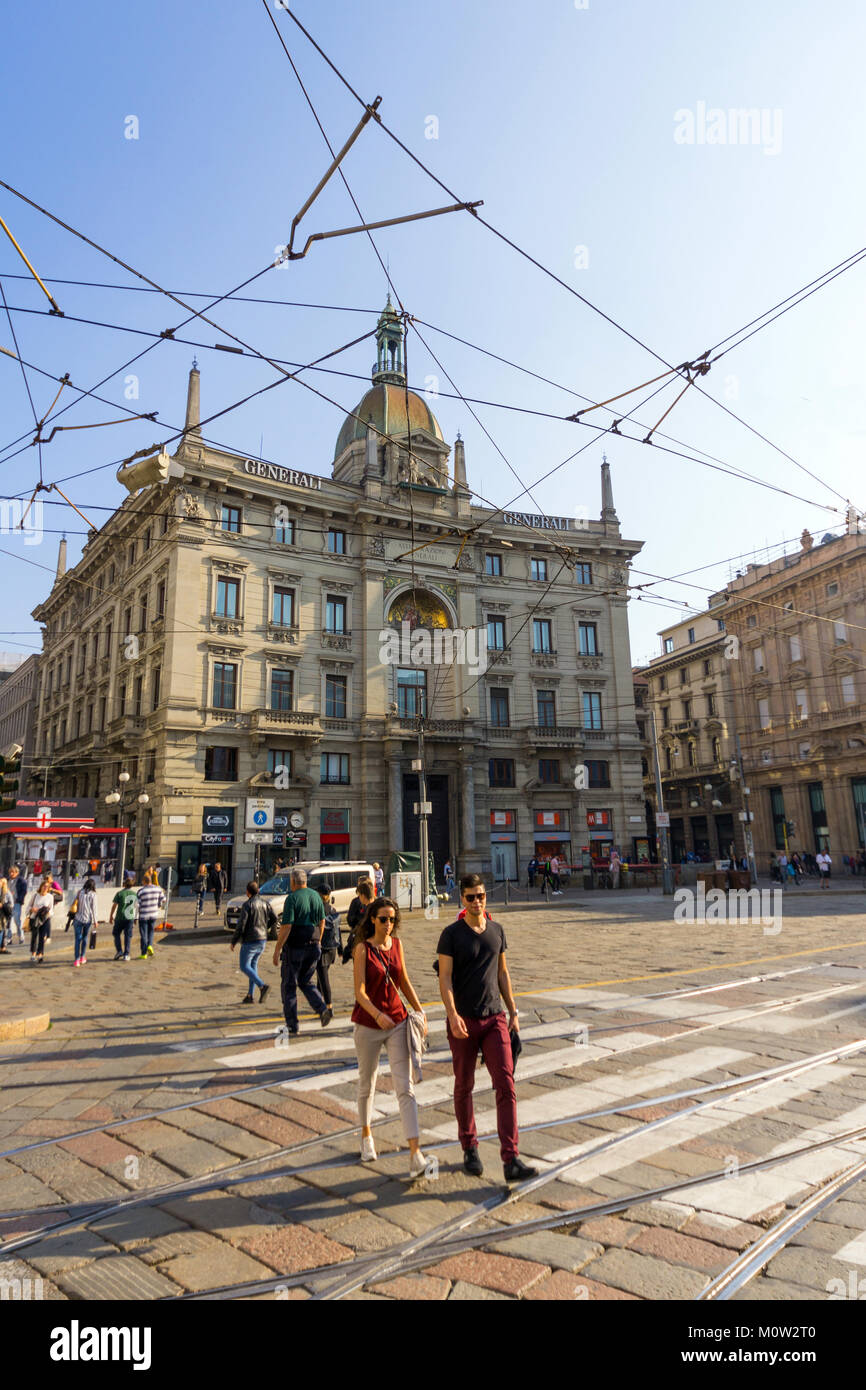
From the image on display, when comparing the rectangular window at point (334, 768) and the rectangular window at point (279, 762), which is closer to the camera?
the rectangular window at point (279, 762)

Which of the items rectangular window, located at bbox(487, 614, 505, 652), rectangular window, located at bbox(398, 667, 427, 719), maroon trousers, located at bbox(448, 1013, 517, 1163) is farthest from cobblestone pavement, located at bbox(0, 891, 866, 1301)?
rectangular window, located at bbox(487, 614, 505, 652)

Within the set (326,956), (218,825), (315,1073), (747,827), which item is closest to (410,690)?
(218,825)

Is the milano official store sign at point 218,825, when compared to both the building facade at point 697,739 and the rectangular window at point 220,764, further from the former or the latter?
the building facade at point 697,739

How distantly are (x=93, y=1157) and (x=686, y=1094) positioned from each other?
4.01 m

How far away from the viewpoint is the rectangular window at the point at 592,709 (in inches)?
1571

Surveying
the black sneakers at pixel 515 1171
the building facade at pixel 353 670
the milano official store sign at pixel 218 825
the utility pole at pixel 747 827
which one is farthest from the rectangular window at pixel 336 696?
the black sneakers at pixel 515 1171

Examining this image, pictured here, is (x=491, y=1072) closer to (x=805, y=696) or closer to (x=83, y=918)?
(x=83, y=918)

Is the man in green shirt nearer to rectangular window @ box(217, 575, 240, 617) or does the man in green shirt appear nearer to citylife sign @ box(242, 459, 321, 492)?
rectangular window @ box(217, 575, 240, 617)

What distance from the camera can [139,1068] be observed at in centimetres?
683

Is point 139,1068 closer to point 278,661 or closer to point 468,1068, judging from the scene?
point 468,1068

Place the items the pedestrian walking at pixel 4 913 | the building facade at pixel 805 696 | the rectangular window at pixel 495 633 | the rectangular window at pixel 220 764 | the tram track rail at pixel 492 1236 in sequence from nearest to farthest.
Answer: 1. the tram track rail at pixel 492 1236
2. the pedestrian walking at pixel 4 913
3. the rectangular window at pixel 220 764
4. the rectangular window at pixel 495 633
5. the building facade at pixel 805 696

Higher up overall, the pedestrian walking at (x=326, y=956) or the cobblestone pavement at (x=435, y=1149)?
the pedestrian walking at (x=326, y=956)

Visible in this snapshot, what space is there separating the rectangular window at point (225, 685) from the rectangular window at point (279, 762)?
8.32ft

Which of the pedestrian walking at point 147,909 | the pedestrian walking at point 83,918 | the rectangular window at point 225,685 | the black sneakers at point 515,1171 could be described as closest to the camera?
the black sneakers at point 515,1171
